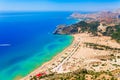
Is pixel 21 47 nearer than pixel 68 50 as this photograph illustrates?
No

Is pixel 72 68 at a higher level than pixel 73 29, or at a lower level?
lower

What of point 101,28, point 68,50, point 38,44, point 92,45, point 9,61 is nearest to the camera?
point 9,61

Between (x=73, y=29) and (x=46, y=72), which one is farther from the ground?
(x=73, y=29)

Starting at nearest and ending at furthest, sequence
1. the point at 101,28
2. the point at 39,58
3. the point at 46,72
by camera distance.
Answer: the point at 46,72 → the point at 39,58 → the point at 101,28

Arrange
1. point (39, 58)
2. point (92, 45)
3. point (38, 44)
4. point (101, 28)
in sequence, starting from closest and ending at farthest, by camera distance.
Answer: point (39, 58) → point (92, 45) → point (38, 44) → point (101, 28)

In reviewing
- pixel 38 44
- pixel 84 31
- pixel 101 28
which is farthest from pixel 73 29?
pixel 38 44

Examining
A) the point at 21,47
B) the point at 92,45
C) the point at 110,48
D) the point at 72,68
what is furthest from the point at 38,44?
the point at 72,68

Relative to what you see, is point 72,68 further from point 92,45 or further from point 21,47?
point 21,47

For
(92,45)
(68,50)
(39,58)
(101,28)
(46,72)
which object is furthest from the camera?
(101,28)

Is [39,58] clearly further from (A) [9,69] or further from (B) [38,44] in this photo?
(B) [38,44]
